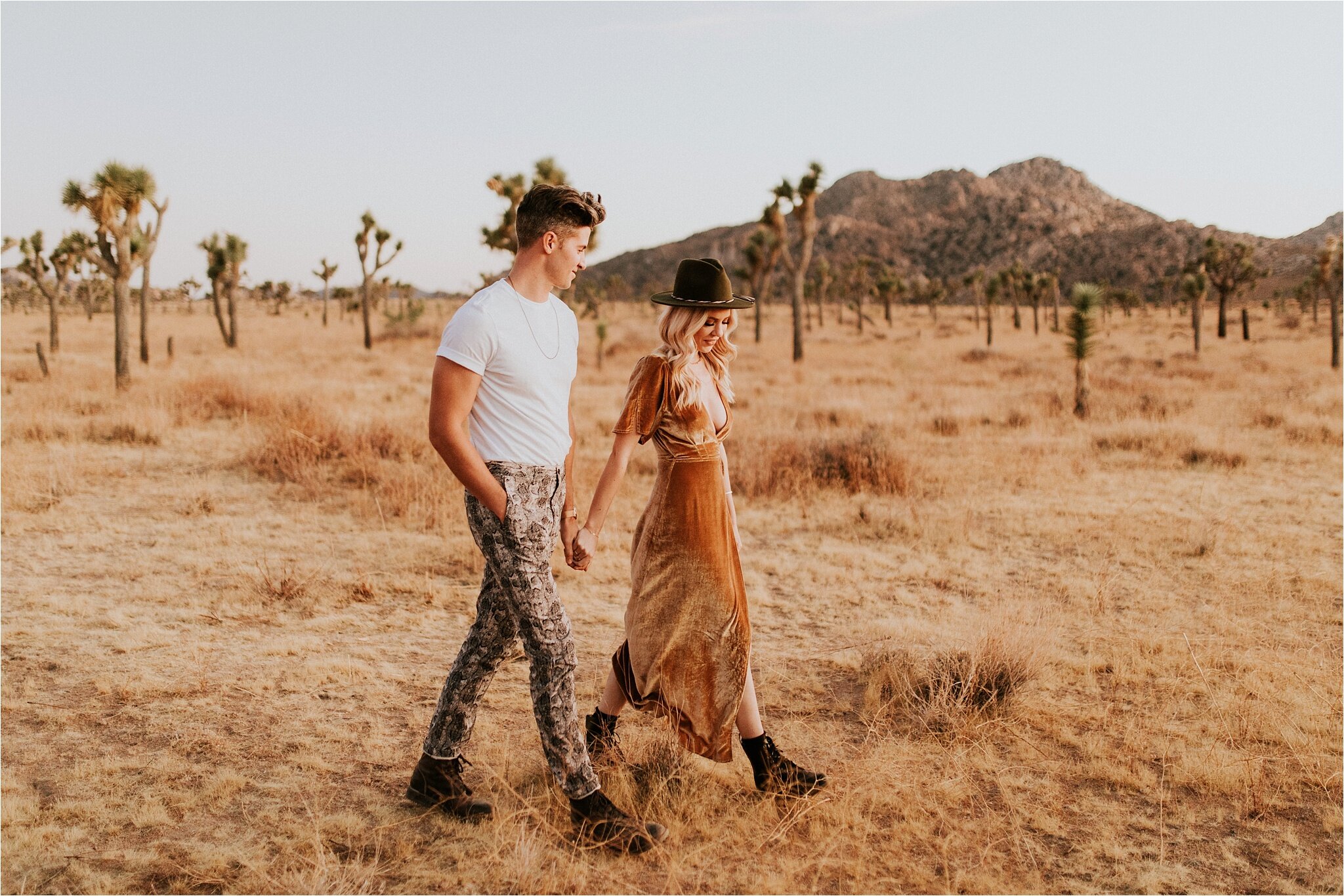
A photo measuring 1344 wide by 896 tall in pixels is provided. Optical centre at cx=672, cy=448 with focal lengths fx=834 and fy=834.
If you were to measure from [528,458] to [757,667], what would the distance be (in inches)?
103

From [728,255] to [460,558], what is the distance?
189 metres

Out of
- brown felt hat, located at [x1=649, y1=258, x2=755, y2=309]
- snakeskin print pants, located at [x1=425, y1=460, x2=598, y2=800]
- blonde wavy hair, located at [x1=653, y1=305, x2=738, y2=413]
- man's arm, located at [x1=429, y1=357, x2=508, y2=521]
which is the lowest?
snakeskin print pants, located at [x1=425, y1=460, x2=598, y2=800]

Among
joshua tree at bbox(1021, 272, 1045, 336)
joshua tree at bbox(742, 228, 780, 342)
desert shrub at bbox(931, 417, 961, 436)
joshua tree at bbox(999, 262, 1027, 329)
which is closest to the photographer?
desert shrub at bbox(931, 417, 961, 436)

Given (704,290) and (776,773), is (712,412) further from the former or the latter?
(776,773)

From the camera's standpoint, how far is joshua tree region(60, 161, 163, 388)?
16.9 meters

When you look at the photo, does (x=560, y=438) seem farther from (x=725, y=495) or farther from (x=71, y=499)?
(x=71, y=499)

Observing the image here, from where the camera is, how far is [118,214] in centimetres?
1777

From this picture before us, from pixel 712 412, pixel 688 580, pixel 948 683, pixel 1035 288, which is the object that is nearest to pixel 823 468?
pixel 948 683

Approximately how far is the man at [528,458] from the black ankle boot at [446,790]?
0.72 ft

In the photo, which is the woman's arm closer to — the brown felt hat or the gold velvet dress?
the gold velvet dress

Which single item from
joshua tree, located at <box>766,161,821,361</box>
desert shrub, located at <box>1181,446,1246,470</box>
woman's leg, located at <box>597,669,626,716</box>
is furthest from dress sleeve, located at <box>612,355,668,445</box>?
joshua tree, located at <box>766,161,821,361</box>

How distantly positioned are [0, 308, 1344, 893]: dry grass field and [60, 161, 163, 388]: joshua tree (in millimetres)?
6462

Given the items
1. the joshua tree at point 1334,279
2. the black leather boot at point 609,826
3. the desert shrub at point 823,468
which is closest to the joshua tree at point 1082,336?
the desert shrub at point 823,468

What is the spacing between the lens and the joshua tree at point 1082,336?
50.4 feet
